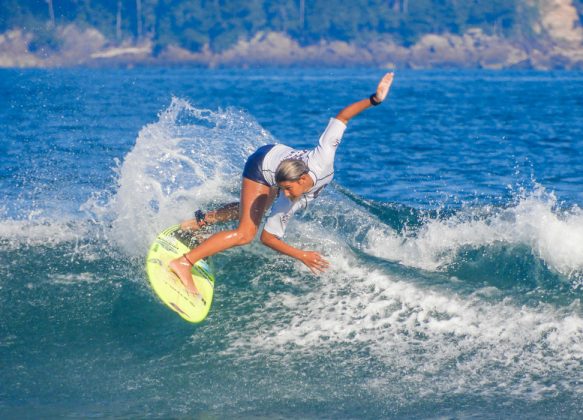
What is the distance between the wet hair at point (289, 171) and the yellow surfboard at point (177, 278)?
4.17 ft

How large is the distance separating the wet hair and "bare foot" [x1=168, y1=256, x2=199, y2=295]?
3.61ft

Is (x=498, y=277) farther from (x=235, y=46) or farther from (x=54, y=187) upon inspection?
(x=235, y=46)

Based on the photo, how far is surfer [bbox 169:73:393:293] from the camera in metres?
7.00

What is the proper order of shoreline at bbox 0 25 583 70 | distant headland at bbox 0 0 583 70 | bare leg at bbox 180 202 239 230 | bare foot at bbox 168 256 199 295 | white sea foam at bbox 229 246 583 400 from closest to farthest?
white sea foam at bbox 229 246 583 400 < bare foot at bbox 168 256 199 295 < bare leg at bbox 180 202 239 230 < shoreline at bbox 0 25 583 70 < distant headland at bbox 0 0 583 70

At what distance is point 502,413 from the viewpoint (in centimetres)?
586

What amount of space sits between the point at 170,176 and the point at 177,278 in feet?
9.57

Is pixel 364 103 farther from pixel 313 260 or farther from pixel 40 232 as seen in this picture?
pixel 40 232

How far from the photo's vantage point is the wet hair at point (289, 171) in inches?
262

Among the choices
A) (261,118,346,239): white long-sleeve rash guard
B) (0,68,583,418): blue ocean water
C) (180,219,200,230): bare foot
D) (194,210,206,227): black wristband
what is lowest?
(0,68,583,418): blue ocean water

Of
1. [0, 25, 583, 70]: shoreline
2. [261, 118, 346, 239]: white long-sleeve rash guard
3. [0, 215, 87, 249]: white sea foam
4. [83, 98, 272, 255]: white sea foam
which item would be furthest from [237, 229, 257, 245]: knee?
[0, 25, 583, 70]: shoreline

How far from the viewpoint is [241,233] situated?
7129 mm

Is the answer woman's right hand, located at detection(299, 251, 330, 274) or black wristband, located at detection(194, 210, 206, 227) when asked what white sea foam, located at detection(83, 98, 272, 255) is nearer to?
black wristband, located at detection(194, 210, 206, 227)

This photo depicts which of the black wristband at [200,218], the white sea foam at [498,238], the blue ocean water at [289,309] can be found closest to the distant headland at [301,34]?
the blue ocean water at [289,309]

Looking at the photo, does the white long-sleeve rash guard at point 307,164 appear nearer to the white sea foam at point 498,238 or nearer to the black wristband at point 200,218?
the black wristband at point 200,218
